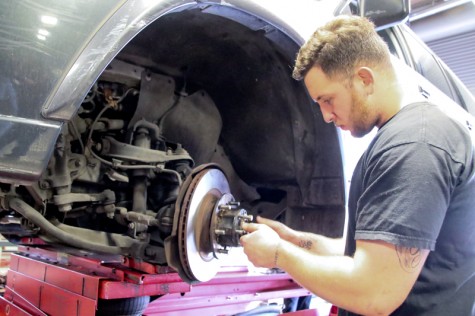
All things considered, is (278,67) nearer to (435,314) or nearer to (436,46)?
(435,314)

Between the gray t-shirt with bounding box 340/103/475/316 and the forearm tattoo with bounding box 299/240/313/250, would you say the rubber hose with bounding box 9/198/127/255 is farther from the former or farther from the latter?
the gray t-shirt with bounding box 340/103/475/316

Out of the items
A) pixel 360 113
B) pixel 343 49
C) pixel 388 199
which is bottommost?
pixel 388 199

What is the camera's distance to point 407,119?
0.94 meters

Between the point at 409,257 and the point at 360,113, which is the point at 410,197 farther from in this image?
the point at 360,113

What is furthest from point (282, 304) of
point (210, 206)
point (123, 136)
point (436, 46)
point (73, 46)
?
point (436, 46)

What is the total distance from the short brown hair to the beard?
60mm

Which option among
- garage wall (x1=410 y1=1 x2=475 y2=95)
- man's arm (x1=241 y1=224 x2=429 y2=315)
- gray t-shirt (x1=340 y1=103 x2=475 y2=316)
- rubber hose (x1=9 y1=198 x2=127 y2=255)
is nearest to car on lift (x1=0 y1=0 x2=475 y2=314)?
rubber hose (x1=9 y1=198 x2=127 y2=255)

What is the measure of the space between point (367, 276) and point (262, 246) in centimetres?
28

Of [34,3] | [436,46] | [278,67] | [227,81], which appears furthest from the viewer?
[436,46]

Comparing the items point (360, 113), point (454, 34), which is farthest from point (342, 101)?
point (454, 34)

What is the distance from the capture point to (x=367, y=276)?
2.83 feet

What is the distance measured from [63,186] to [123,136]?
0.32 metres

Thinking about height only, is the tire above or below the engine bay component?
below

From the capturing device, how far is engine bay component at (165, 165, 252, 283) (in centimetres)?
121
